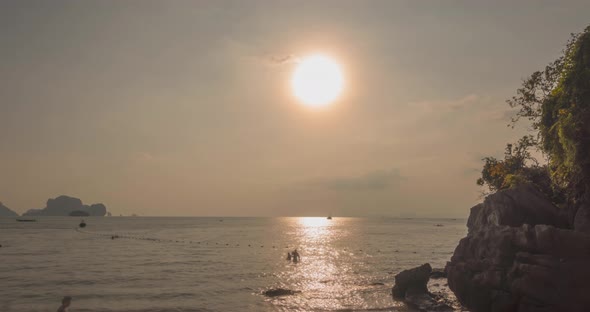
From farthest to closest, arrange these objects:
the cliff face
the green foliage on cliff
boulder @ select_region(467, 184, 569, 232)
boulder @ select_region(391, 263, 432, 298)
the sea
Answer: boulder @ select_region(391, 263, 432, 298) → the sea → boulder @ select_region(467, 184, 569, 232) → the green foliage on cliff → the cliff face

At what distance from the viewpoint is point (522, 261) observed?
20547 mm

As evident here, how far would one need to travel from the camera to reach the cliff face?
1886 cm

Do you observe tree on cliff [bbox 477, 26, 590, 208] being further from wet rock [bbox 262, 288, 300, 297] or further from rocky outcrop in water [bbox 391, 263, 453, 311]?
wet rock [bbox 262, 288, 300, 297]

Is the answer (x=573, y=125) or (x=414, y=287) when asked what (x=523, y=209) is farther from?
(x=414, y=287)

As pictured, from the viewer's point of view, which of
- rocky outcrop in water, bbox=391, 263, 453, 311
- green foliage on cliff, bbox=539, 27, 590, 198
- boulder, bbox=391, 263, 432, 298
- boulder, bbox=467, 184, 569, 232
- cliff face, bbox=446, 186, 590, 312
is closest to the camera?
cliff face, bbox=446, 186, 590, 312

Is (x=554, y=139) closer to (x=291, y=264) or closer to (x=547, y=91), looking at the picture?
(x=547, y=91)

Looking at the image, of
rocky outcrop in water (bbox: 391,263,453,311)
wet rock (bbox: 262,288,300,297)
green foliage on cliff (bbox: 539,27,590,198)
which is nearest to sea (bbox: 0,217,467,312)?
wet rock (bbox: 262,288,300,297)

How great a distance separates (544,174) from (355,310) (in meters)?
17.4

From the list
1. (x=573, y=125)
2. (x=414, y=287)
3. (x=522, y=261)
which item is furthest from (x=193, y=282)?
(x=573, y=125)

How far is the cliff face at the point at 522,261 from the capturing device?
18.9 m

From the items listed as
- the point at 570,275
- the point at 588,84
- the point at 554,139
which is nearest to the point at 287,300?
the point at 570,275

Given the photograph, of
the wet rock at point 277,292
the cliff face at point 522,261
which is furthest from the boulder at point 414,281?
the wet rock at point 277,292

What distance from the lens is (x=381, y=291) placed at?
33375 mm

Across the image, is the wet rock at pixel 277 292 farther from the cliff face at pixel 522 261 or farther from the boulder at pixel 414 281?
Answer: the cliff face at pixel 522 261
